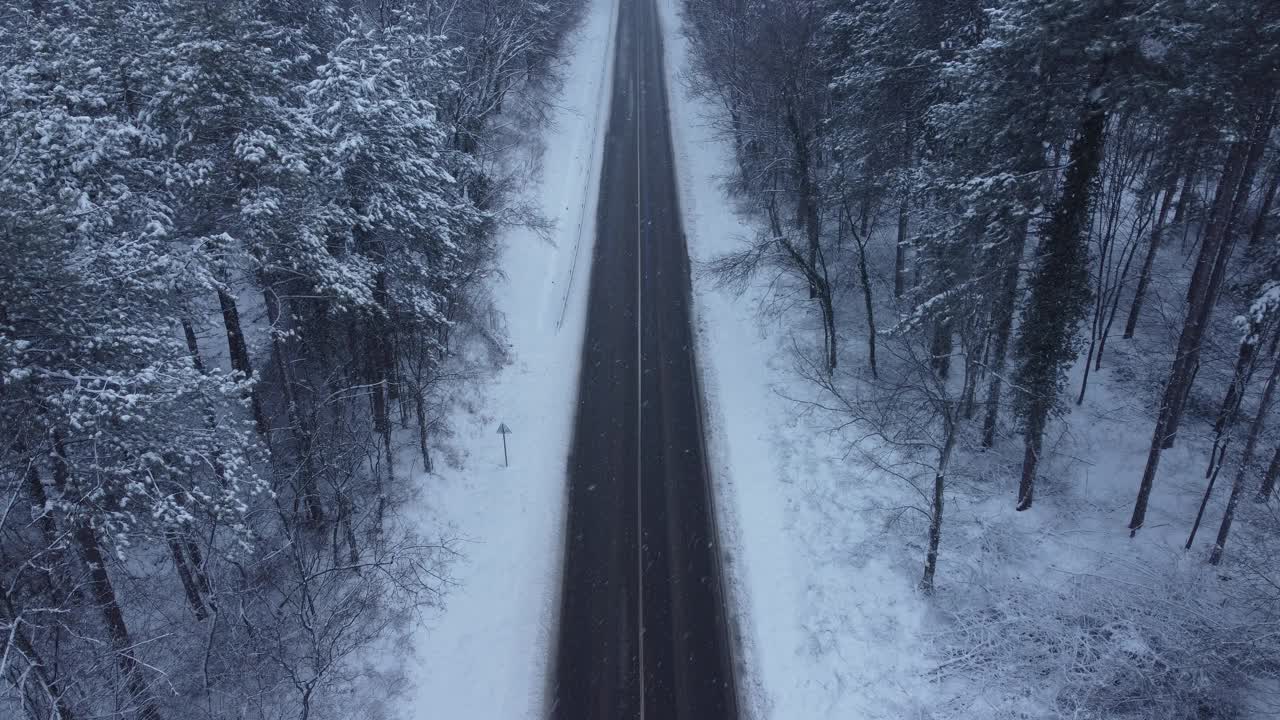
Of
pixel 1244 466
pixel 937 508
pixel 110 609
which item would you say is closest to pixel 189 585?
pixel 110 609

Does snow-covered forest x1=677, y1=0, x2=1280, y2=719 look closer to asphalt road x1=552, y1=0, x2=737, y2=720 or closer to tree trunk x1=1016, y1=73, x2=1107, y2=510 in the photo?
tree trunk x1=1016, y1=73, x2=1107, y2=510

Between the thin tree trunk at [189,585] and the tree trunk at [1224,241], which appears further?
the thin tree trunk at [189,585]

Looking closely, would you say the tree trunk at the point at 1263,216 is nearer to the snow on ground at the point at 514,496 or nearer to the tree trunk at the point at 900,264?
the tree trunk at the point at 900,264

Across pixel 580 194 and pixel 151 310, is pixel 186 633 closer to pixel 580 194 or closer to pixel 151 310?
pixel 151 310

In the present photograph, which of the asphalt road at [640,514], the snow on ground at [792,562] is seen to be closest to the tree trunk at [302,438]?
the asphalt road at [640,514]

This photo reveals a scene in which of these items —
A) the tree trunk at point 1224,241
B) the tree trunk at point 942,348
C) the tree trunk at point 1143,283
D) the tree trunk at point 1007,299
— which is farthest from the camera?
the tree trunk at point 1143,283

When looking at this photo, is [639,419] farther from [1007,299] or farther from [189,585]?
[189,585]
